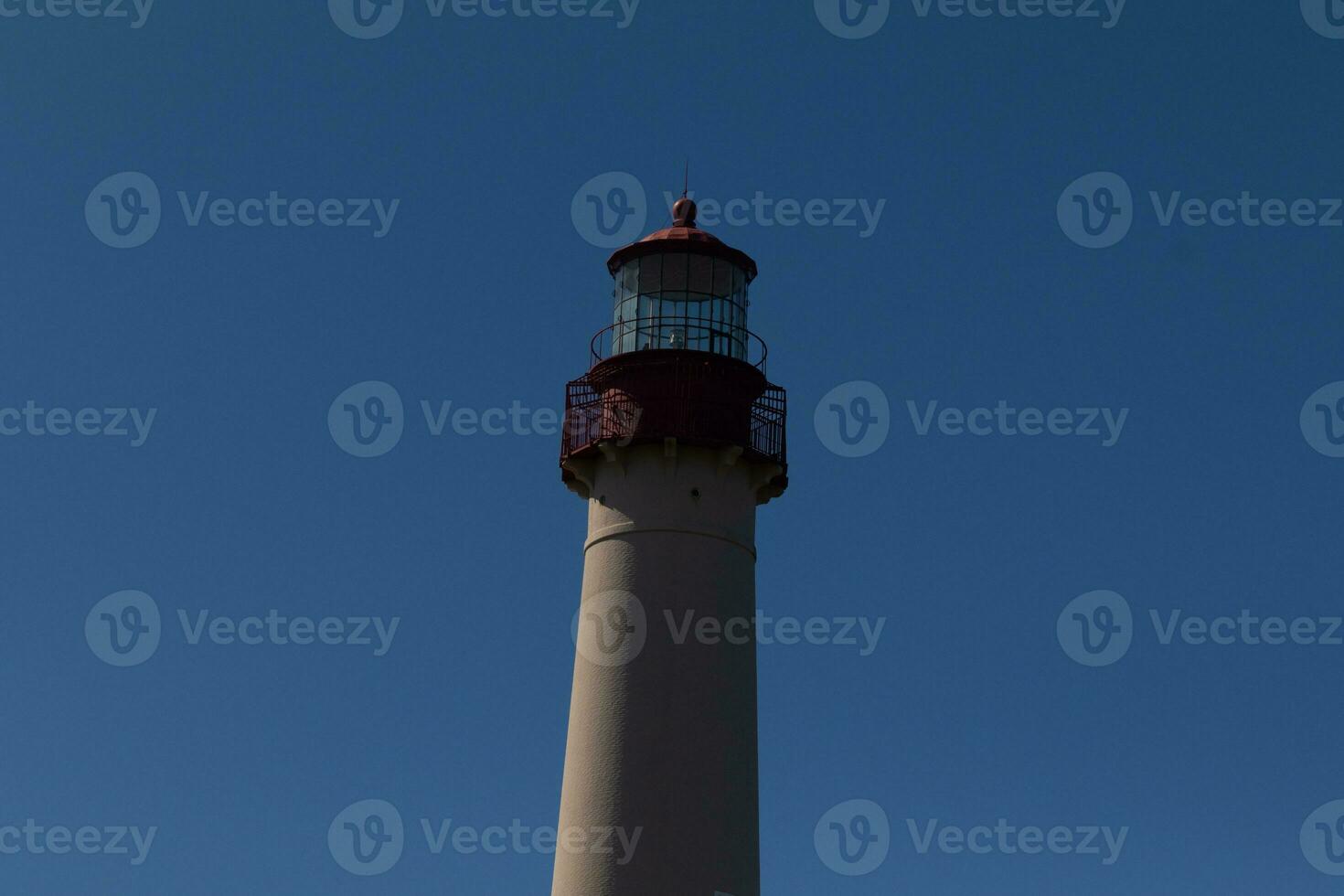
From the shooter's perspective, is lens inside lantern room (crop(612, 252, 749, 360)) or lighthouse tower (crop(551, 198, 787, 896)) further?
lens inside lantern room (crop(612, 252, 749, 360))

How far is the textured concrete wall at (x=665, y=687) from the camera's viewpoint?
96.5 ft

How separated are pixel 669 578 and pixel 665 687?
181 centimetres

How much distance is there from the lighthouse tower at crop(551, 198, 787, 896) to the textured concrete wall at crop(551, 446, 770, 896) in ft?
0.07

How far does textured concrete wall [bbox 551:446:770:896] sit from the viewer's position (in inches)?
1158

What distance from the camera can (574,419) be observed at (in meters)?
32.7

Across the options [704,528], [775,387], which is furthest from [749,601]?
[775,387]

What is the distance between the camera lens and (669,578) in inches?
1217

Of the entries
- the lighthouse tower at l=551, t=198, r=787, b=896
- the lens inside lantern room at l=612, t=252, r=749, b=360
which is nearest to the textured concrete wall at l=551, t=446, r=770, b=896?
the lighthouse tower at l=551, t=198, r=787, b=896

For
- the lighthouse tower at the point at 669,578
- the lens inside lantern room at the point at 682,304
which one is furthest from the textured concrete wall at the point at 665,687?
the lens inside lantern room at the point at 682,304

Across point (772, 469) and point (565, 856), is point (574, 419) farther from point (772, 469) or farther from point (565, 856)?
point (565, 856)

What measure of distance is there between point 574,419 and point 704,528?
317 cm

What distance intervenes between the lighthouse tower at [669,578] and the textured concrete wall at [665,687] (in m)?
0.02

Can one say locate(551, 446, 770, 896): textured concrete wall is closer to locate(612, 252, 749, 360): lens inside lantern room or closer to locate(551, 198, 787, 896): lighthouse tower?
locate(551, 198, 787, 896): lighthouse tower

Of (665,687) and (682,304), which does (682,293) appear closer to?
(682,304)
